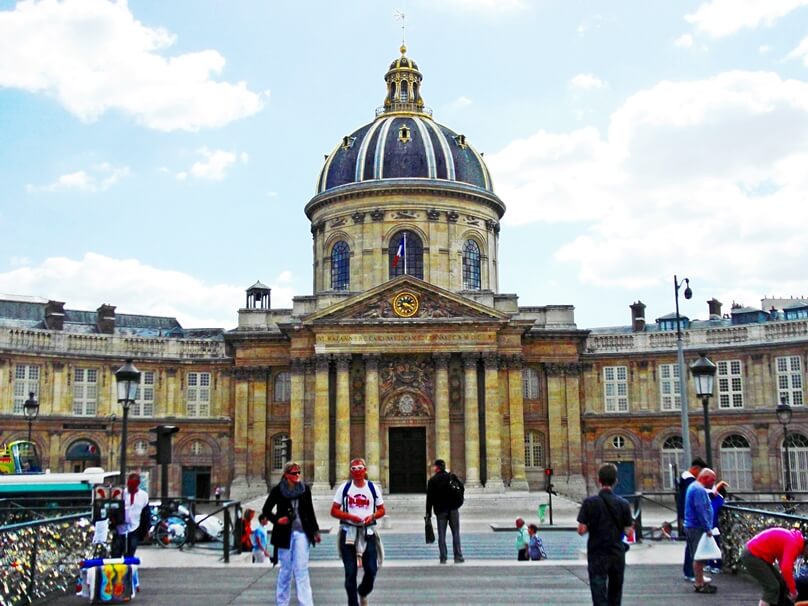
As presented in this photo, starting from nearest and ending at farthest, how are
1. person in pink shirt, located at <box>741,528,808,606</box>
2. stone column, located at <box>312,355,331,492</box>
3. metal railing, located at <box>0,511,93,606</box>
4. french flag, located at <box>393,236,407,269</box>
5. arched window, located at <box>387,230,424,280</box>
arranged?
person in pink shirt, located at <box>741,528,808,606</box>, metal railing, located at <box>0,511,93,606</box>, stone column, located at <box>312,355,331,492</box>, french flag, located at <box>393,236,407,269</box>, arched window, located at <box>387,230,424,280</box>

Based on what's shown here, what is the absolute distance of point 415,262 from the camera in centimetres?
5997

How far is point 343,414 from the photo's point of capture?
51.6 m

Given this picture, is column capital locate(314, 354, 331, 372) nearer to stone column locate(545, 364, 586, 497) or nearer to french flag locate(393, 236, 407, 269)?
french flag locate(393, 236, 407, 269)

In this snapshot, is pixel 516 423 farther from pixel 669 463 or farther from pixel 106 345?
pixel 106 345

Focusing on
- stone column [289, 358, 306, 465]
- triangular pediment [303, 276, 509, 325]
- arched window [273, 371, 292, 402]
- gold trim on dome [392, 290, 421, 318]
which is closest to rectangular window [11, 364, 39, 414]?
arched window [273, 371, 292, 402]

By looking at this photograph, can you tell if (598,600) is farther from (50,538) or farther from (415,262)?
(415,262)

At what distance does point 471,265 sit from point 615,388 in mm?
11497

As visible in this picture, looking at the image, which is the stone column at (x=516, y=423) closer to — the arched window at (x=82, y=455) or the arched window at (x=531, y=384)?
the arched window at (x=531, y=384)

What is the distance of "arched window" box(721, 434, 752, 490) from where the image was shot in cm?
5572

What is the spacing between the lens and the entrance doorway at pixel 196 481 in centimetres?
5816

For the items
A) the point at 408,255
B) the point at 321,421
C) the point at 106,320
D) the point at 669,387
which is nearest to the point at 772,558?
the point at 321,421

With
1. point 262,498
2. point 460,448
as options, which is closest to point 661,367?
point 460,448

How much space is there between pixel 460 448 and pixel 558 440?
6.41m

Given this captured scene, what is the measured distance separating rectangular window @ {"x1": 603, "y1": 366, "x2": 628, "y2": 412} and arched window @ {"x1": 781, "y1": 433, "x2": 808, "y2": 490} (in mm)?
9318
